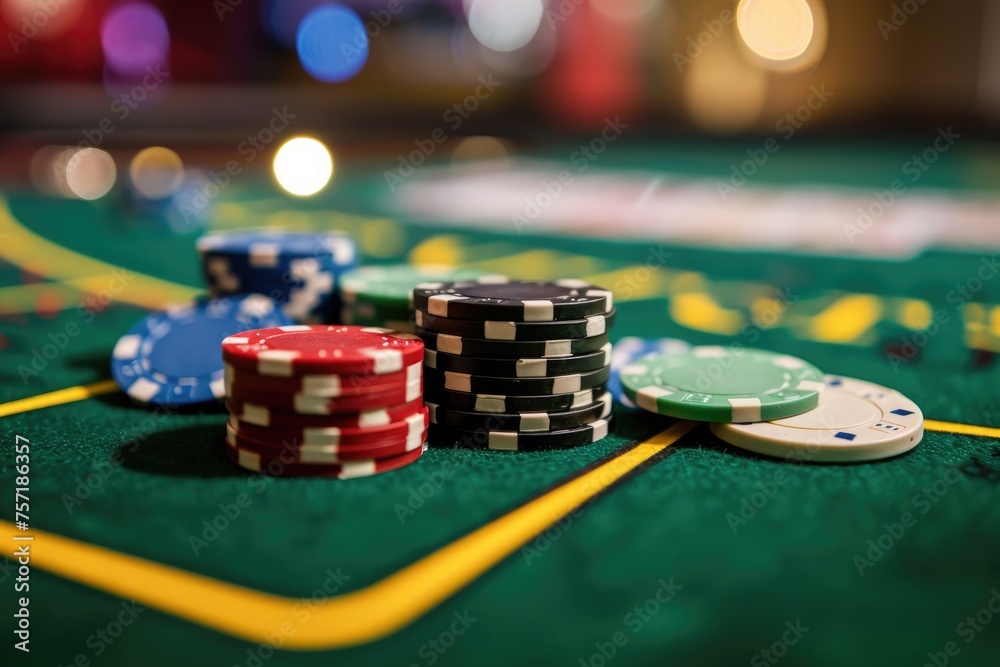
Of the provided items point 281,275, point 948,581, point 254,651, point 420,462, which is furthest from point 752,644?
point 281,275

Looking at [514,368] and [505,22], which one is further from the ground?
[505,22]

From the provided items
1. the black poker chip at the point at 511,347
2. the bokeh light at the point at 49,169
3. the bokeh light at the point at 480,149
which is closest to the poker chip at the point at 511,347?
the black poker chip at the point at 511,347

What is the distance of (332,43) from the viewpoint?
53.2 feet

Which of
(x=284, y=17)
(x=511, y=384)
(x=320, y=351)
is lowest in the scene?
(x=511, y=384)

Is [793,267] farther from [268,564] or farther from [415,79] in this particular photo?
[415,79]

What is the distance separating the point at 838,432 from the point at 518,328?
0.77m

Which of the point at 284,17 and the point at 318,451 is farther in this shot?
the point at 284,17

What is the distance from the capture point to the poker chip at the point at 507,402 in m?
2.13

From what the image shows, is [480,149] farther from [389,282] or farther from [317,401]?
[317,401]

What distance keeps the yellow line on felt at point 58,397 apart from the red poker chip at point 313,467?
82 cm

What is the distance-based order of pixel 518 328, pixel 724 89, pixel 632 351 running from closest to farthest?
pixel 518 328
pixel 632 351
pixel 724 89

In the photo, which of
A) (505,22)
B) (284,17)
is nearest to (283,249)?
(284,17)

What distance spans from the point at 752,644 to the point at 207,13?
1429 cm

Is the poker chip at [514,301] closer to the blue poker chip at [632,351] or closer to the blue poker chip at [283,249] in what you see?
the blue poker chip at [632,351]
